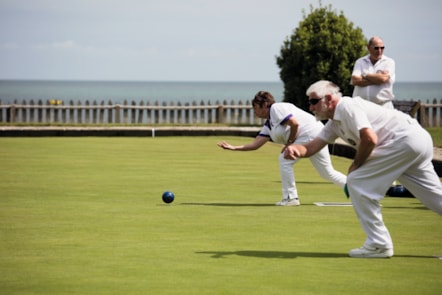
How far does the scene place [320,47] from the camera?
2623 cm

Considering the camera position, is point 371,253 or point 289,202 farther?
point 289,202

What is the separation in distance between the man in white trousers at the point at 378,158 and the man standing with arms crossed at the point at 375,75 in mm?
4050

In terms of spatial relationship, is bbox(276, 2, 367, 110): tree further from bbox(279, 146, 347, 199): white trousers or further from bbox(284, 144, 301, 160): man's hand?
bbox(284, 144, 301, 160): man's hand

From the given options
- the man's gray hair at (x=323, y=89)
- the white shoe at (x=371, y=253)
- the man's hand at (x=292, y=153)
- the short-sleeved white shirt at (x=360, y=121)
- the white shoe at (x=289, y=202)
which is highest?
the man's gray hair at (x=323, y=89)

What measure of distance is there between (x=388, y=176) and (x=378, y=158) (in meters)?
0.16

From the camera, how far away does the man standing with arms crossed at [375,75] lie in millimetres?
11180

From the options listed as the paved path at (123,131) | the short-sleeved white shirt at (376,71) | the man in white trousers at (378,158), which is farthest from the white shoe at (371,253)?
the paved path at (123,131)

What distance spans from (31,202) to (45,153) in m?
7.73

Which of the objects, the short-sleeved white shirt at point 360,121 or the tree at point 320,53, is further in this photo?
the tree at point 320,53

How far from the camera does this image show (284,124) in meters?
10.5

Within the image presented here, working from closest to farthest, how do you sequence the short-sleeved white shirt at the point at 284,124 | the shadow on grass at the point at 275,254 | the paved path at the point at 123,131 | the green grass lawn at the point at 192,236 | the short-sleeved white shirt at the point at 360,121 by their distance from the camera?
the green grass lawn at the point at 192,236 → the short-sleeved white shirt at the point at 360,121 → the shadow on grass at the point at 275,254 → the short-sleeved white shirt at the point at 284,124 → the paved path at the point at 123,131

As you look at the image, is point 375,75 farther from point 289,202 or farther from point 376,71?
point 289,202

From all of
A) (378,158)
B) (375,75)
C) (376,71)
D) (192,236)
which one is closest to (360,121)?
(378,158)

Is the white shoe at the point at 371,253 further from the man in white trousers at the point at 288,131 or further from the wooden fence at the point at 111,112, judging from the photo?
the wooden fence at the point at 111,112
